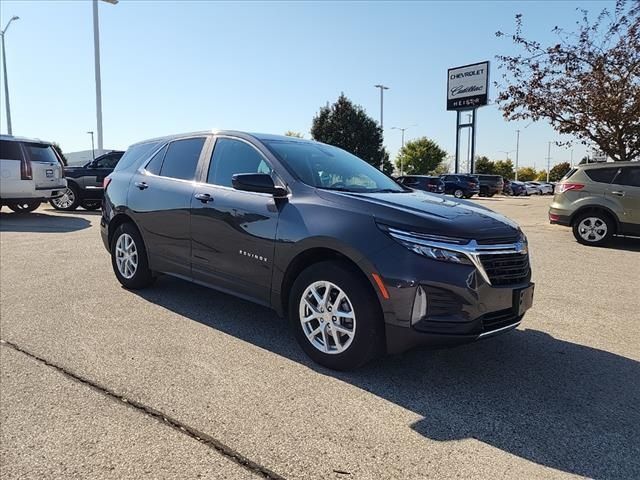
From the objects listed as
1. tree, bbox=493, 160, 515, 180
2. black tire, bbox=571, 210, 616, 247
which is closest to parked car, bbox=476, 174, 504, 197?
black tire, bbox=571, 210, 616, 247

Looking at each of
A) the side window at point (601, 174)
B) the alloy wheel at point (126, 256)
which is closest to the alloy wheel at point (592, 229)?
the side window at point (601, 174)

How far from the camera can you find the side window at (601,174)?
9.80 m

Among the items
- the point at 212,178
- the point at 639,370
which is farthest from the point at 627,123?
the point at 212,178

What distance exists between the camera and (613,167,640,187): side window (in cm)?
955

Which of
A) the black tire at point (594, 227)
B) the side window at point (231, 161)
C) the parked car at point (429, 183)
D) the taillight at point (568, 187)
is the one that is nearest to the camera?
the side window at point (231, 161)

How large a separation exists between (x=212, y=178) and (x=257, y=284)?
1186mm

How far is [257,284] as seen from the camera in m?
3.97

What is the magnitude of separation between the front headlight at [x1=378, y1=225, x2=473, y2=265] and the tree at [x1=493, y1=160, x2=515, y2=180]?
93.7m

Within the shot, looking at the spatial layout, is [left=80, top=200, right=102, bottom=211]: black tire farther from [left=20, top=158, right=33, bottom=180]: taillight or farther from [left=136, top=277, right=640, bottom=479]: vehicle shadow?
[left=136, top=277, right=640, bottom=479]: vehicle shadow

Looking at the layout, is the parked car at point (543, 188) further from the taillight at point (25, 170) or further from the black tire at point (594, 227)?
the taillight at point (25, 170)

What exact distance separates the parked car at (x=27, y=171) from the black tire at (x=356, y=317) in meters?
11.5

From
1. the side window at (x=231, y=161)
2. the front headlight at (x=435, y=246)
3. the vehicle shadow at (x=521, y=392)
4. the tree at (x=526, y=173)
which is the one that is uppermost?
the tree at (x=526, y=173)

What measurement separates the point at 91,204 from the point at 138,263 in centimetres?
1183

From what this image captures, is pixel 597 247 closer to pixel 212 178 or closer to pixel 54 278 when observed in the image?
pixel 212 178
